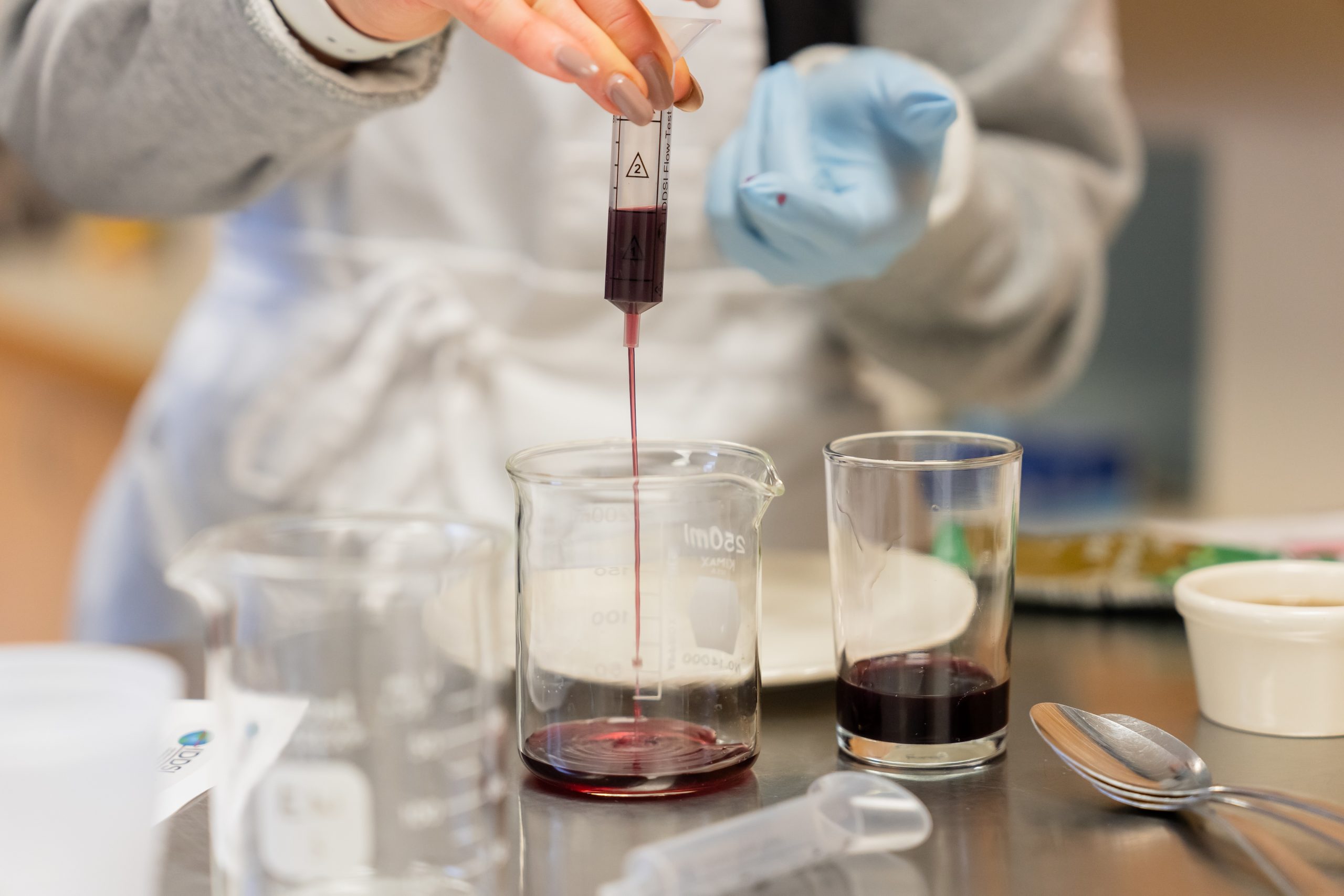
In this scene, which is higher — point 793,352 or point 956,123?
point 956,123

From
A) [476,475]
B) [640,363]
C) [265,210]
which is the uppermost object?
[265,210]

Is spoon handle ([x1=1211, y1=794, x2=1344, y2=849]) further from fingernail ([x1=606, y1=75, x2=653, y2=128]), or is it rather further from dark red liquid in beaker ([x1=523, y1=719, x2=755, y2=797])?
fingernail ([x1=606, y1=75, x2=653, y2=128])

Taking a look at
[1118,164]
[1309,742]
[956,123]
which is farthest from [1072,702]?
[1118,164]

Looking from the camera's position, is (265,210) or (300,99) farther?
(265,210)

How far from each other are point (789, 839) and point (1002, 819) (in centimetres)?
13

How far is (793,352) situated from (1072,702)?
510 millimetres

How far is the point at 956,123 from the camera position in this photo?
1019mm

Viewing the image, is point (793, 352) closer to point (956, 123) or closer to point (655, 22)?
point (956, 123)

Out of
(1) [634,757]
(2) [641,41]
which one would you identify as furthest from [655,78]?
(1) [634,757]

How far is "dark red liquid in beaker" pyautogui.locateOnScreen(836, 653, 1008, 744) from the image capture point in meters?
0.69

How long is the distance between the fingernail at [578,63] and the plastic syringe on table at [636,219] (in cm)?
12

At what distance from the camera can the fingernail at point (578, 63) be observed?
63cm

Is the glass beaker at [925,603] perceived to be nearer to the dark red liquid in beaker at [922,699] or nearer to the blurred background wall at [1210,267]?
the dark red liquid in beaker at [922,699]

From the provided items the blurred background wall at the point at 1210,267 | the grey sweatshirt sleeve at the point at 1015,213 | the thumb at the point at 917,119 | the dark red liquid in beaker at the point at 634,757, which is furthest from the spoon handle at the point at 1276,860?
the blurred background wall at the point at 1210,267
